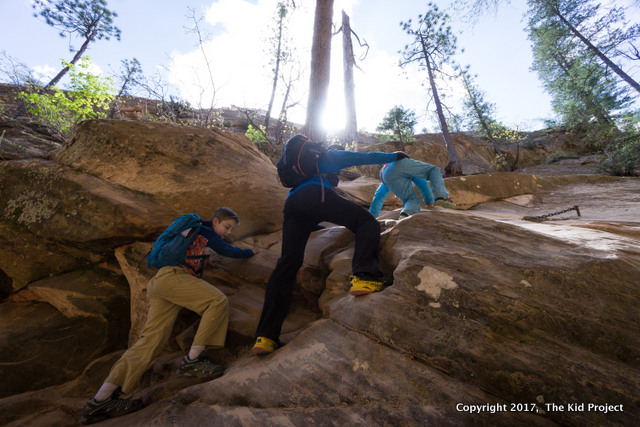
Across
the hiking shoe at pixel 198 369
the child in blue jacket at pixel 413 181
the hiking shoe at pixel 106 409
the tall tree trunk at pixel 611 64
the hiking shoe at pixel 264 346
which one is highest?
the tall tree trunk at pixel 611 64

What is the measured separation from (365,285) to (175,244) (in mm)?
2380

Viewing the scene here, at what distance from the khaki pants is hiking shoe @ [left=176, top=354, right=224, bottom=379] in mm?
204

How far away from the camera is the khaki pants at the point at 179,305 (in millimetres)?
3000

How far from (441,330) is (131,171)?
5.68 meters

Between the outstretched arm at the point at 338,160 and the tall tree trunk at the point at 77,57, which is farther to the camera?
the tall tree trunk at the point at 77,57

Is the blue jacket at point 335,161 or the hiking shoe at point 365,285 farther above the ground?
the blue jacket at point 335,161

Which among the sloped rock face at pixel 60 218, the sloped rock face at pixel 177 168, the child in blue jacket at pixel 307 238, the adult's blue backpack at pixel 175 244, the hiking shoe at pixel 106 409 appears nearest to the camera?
the hiking shoe at pixel 106 409

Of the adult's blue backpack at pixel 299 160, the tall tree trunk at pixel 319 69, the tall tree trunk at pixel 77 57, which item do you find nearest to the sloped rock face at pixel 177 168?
the adult's blue backpack at pixel 299 160

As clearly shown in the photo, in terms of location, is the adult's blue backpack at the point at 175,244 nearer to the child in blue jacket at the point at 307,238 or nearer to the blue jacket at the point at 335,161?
the child in blue jacket at the point at 307,238

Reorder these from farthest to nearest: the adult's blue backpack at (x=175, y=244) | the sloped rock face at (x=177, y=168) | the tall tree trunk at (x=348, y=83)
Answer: the tall tree trunk at (x=348, y=83), the sloped rock face at (x=177, y=168), the adult's blue backpack at (x=175, y=244)

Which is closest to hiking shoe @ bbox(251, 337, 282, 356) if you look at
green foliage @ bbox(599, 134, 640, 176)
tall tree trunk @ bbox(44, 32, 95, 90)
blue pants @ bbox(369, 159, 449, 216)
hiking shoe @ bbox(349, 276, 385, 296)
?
hiking shoe @ bbox(349, 276, 385, 296)

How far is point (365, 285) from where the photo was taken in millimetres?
2703

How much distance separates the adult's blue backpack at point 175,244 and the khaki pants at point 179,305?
4.7 inches

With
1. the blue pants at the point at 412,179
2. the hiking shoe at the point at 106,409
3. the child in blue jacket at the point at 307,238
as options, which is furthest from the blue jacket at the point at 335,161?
the hiking shoe at the point at 106,409
